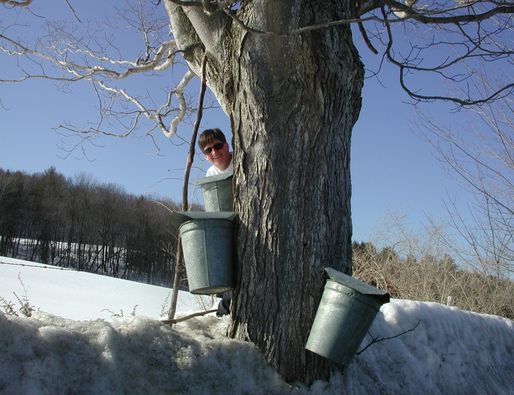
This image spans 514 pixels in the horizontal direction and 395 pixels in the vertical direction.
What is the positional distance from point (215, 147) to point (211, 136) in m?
0.09

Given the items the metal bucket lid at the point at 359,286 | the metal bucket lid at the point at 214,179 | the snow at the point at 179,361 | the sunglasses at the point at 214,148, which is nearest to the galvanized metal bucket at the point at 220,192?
the metal bucket lid at the point at 214,179

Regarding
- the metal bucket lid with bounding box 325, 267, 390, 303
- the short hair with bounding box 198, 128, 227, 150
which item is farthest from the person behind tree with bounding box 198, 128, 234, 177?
the metal bucket lid with bounding box 325, 267, 390, 303

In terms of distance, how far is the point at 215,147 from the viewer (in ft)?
11.8

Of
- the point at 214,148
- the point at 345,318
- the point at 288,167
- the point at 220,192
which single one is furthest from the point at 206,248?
the point at 214,148

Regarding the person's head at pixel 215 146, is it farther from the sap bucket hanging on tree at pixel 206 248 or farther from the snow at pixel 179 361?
A: the snow at pixel 179 361

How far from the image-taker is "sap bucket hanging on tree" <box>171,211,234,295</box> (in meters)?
2.83

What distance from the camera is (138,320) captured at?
8.68 ft

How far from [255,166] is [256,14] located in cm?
95

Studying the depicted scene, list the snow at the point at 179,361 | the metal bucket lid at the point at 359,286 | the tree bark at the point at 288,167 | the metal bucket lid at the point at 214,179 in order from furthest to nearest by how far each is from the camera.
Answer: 1. the metal bucket lid at the point at 214,179
2. the tree bark at the point at 288,167
3. the metal bucket lid at the point at 359,286
4. the snow at the point at 179,361

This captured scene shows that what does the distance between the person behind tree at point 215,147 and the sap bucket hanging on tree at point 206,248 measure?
81 cm

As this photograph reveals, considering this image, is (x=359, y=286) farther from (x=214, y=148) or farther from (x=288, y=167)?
(x=214, y=148)

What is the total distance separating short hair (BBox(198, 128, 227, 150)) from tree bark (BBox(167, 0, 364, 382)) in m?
0.47

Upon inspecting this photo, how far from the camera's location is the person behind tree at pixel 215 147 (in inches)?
142

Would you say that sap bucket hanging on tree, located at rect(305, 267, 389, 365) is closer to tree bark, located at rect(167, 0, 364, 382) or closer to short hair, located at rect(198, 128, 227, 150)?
tree bark, located at rect(167, 0, 364, 382)
